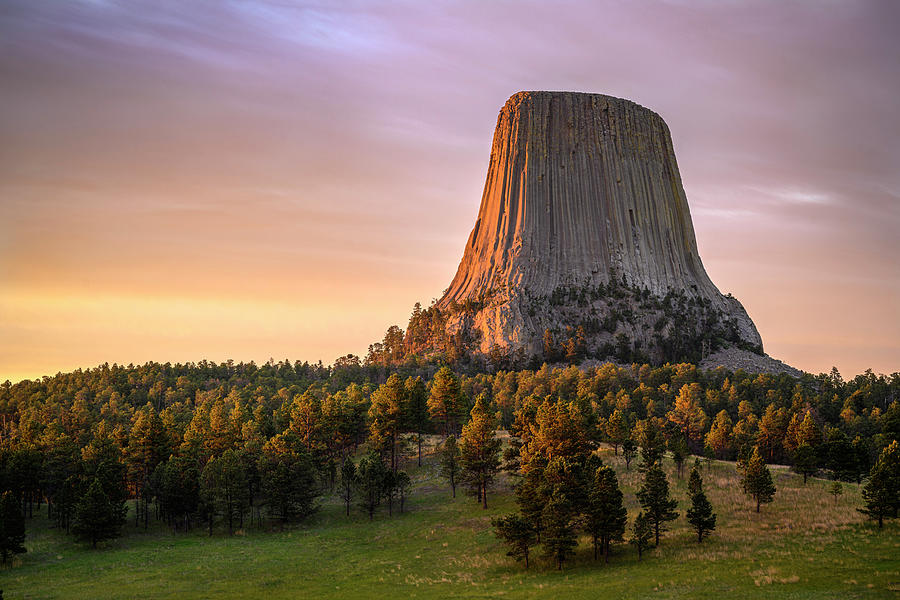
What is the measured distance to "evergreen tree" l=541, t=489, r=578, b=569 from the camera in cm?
5228

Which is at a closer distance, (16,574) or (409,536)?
(16,574)

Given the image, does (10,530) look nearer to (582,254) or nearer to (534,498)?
(534,498)

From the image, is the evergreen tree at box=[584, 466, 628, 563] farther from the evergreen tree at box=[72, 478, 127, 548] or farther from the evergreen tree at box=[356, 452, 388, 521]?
the evergreen tree at box=[72, 478, 127, 548]

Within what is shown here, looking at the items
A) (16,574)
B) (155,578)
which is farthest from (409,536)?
(16,574)

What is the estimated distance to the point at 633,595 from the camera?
1686 inches

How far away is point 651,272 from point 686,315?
1400cm

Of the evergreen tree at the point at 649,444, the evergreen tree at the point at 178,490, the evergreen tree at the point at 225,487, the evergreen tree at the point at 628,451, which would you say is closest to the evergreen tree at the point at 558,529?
the evergreen tree at the point at 649,444

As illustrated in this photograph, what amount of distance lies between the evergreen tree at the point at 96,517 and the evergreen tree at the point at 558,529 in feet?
119

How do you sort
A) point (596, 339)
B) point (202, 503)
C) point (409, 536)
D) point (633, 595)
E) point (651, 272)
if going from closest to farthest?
point (633, 595)
point (409, 536)
point (202, 503)
point (596, 339)
point (651, 272)

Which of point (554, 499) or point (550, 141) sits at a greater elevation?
point (550, 141)

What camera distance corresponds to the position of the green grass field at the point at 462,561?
4434 centimetres

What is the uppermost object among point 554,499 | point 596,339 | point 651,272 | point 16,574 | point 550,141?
point 550,141

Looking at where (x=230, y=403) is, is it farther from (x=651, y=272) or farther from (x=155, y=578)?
(x=651, y=272)

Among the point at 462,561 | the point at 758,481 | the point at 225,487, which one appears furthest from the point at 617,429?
the point at 225,487
